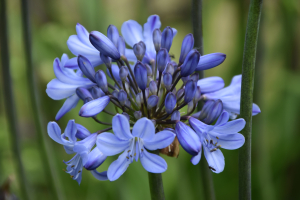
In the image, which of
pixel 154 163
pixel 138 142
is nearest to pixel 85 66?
pixel 138 142

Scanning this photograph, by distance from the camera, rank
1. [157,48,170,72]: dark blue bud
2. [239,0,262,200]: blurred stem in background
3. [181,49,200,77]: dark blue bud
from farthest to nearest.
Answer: [157,48,170,72]: dark blue bud, [181,49,200,77]: dark blue bud, [239,0,262,200]: blurred stem in background

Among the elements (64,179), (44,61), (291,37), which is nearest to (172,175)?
(64,179)

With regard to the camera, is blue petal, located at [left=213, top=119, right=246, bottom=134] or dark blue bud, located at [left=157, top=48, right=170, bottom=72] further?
dark blue bud, located at [left=157, top=48, right=170, bottom=72]

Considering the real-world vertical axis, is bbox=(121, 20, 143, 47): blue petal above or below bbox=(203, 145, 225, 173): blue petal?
above

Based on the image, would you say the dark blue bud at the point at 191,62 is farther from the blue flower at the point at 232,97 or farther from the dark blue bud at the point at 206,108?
the blue flower at the point at 232,97

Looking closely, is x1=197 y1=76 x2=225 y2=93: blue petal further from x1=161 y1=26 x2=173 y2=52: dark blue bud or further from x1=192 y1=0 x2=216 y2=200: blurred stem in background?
x1=161 y1=26 x2=173 y2=52: dark blue bud

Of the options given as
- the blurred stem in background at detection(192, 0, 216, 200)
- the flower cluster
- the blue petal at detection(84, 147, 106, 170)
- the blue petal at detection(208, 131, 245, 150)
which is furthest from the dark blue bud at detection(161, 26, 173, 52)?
the blue petal at detection(84, 147, 106, 170)

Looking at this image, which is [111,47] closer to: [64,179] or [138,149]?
[138,149]
